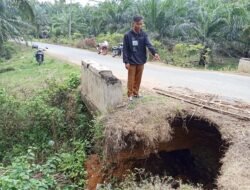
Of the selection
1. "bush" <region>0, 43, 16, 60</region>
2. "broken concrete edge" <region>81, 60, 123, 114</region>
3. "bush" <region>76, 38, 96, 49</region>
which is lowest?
"bush" <region>0, 43, 16, 60</region>

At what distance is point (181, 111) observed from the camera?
846cm

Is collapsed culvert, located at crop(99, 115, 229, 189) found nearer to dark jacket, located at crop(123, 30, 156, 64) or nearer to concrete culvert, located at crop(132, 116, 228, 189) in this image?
concrete culvert, located at crop(132, 116, 228, 189)

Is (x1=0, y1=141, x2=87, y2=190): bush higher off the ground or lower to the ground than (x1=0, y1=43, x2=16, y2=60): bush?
higher

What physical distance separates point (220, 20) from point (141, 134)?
705 inches

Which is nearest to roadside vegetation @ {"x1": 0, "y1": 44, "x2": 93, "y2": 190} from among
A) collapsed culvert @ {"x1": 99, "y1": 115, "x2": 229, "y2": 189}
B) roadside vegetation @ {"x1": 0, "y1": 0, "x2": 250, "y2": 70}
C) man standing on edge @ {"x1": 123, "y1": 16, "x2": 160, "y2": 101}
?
collapsed culvert @ {"x1": 99, "y1": 115, "x2": 229, "y2": 189}

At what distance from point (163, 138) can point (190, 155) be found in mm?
2566

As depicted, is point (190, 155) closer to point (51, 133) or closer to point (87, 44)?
point (51, 133)

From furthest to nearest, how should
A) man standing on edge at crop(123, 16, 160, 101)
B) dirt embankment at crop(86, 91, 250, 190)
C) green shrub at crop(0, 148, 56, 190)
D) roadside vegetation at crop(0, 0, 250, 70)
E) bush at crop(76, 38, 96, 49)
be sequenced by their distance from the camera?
bush at crop(76, 38, 96, 49)
roadside vegetation at crop(0, 0, 250, 70)
man standing on edge at crop(123, 16, 160, 101)
dirt embankment at crop(86, 91, 250, 190)
green shrub at crop(0, 148, 56, 190)

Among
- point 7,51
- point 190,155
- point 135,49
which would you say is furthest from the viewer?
point 7,51

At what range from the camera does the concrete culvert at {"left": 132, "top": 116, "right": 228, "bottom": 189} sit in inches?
342

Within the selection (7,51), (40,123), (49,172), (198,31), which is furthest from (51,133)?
(7,51)

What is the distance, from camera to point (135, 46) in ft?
27.4

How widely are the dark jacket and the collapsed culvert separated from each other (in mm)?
1490

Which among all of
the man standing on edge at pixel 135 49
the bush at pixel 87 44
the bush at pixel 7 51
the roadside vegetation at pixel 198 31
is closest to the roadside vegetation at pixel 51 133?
the man standing on edge at pixel 135 49
